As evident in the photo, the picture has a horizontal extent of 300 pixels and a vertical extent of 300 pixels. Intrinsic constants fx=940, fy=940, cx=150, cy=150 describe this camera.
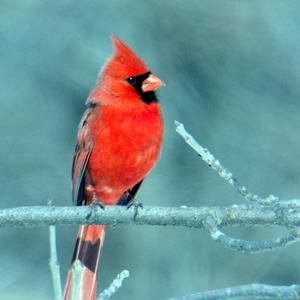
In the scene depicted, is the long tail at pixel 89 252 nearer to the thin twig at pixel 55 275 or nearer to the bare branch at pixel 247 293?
the thin twig at pixel 55 275

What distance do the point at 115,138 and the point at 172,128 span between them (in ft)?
5.35

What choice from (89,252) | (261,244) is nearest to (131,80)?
(89,252)

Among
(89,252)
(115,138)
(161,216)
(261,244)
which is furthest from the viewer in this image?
(89,252)

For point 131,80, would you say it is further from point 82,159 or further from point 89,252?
point 89,252

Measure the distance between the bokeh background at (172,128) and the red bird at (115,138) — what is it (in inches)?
52.7

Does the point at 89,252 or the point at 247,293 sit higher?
the point at 247,293

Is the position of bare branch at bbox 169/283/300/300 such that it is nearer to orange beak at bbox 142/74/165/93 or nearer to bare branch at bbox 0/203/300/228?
bare branch at bbox 0/203/300/228

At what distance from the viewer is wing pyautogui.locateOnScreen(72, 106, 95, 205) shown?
11.0ft

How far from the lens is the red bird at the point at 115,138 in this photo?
10.6 ft

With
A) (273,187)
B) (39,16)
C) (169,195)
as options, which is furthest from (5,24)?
(273,187)

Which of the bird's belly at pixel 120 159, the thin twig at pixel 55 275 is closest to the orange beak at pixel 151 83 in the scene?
the bird's belly at pixel 120 159

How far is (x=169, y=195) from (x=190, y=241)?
0.30m

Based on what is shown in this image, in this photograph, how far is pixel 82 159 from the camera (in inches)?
132

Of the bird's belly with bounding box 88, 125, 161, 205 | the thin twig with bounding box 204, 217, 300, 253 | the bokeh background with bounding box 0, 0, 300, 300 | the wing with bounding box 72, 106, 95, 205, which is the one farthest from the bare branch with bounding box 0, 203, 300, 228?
the bokeh background with bounding box 0, 0, 300, 300
